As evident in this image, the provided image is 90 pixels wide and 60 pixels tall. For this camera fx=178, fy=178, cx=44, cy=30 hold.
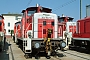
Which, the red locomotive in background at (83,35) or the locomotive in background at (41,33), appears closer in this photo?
the locomotive in background at (41,33)

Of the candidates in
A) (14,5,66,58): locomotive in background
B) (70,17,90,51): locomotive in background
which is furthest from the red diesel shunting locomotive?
(14,5,66,58): locomotive in background

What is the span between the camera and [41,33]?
9531mm

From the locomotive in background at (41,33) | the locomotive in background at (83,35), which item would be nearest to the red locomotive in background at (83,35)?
the locomotive in background at (83,35)

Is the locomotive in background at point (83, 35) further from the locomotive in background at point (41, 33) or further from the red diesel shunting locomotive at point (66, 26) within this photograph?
the locomotive in background at point (41, 33)

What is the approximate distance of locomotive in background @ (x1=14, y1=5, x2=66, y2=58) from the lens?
857cm

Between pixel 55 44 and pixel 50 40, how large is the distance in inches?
14.0

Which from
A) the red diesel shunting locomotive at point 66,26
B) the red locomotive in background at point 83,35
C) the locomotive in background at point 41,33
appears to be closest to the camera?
the locomotive in background at point 41,33

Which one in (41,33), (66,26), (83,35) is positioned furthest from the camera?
(66,26)

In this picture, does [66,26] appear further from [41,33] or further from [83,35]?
[41,33]

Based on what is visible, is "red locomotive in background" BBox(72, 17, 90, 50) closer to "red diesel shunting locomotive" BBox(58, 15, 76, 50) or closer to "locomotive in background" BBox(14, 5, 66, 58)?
"red diesel shunting locomotive" BBox(58, 15, 76, 50)

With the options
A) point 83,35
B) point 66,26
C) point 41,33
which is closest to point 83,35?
point 83,35

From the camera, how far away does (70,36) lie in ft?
43.9

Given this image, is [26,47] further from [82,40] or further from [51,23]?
[82,40]

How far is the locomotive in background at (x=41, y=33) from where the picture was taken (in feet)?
28.1
